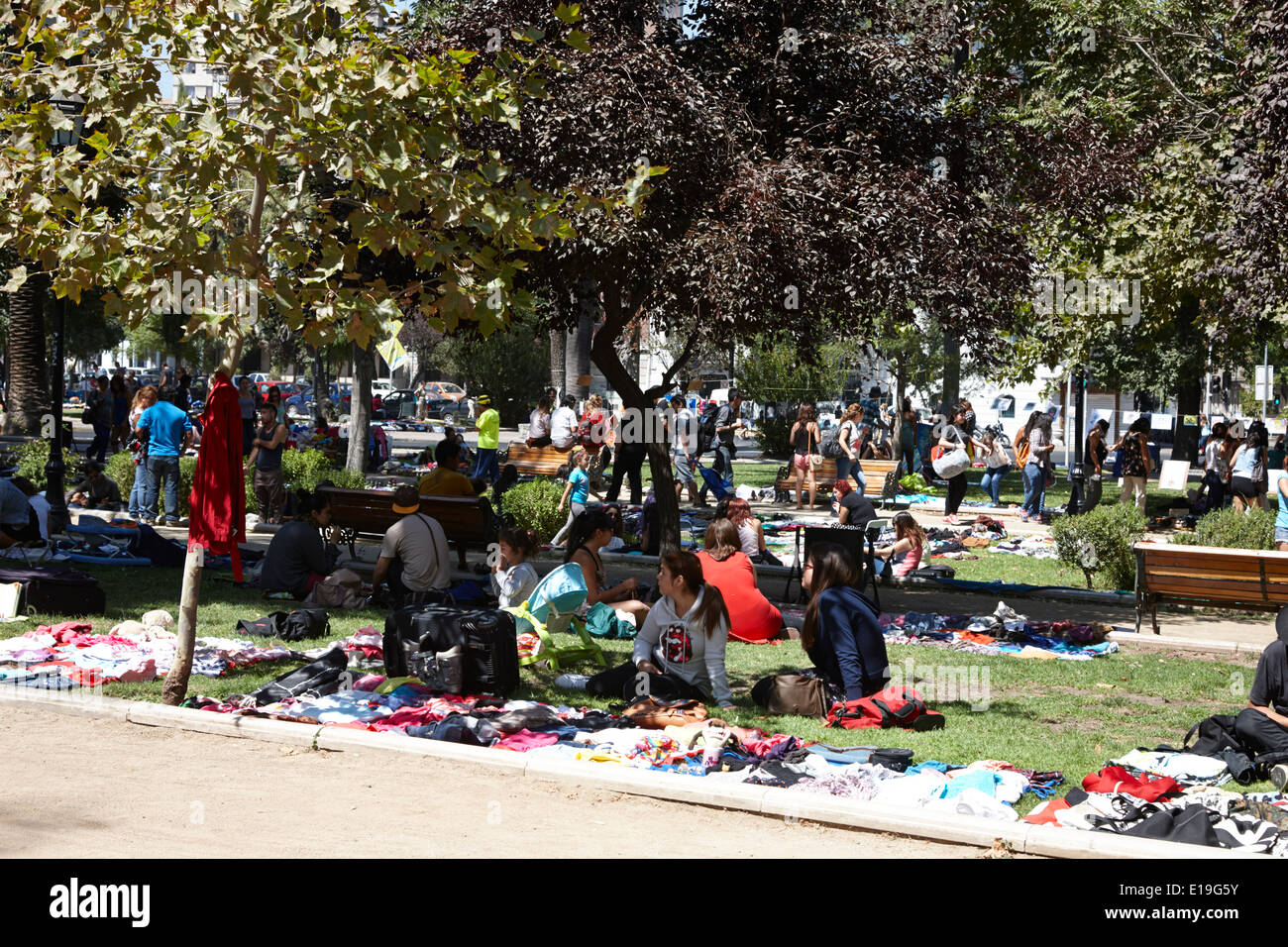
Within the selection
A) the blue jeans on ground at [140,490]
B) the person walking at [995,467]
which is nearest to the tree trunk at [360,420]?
the blue jeans on ground at [140,490]

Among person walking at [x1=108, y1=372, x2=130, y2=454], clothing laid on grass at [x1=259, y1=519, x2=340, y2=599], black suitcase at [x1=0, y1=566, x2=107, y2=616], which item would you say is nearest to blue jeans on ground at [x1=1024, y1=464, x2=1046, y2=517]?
clothing laid on grass at [x1=259, y1=519, x2=340, y2=599]

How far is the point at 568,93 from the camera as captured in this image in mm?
12008

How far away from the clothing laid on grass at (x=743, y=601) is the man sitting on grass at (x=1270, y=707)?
4.43 meters

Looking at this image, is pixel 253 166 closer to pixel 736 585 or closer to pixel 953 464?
pixel 736 585

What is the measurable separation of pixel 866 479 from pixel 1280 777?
17252 millimetres

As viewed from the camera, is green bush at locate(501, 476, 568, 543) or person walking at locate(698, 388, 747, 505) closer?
green bush at locate(501, 476, 568, 543)

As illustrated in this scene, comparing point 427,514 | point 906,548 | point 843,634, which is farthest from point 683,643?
point 906,548

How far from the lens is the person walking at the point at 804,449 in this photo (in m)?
22.5

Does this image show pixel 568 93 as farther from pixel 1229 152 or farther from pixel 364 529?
pixel 1229 152

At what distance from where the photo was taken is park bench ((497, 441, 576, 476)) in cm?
2638

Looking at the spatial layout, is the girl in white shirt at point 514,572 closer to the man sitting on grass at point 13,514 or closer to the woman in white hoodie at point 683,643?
the woman in white hoodie at point 683,643

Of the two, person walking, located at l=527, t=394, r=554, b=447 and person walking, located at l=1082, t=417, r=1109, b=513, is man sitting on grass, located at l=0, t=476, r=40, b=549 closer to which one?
person walking, located at l=527, t=394, r=554, b=447

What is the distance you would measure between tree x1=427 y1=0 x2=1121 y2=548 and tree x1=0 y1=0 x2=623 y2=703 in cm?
298
